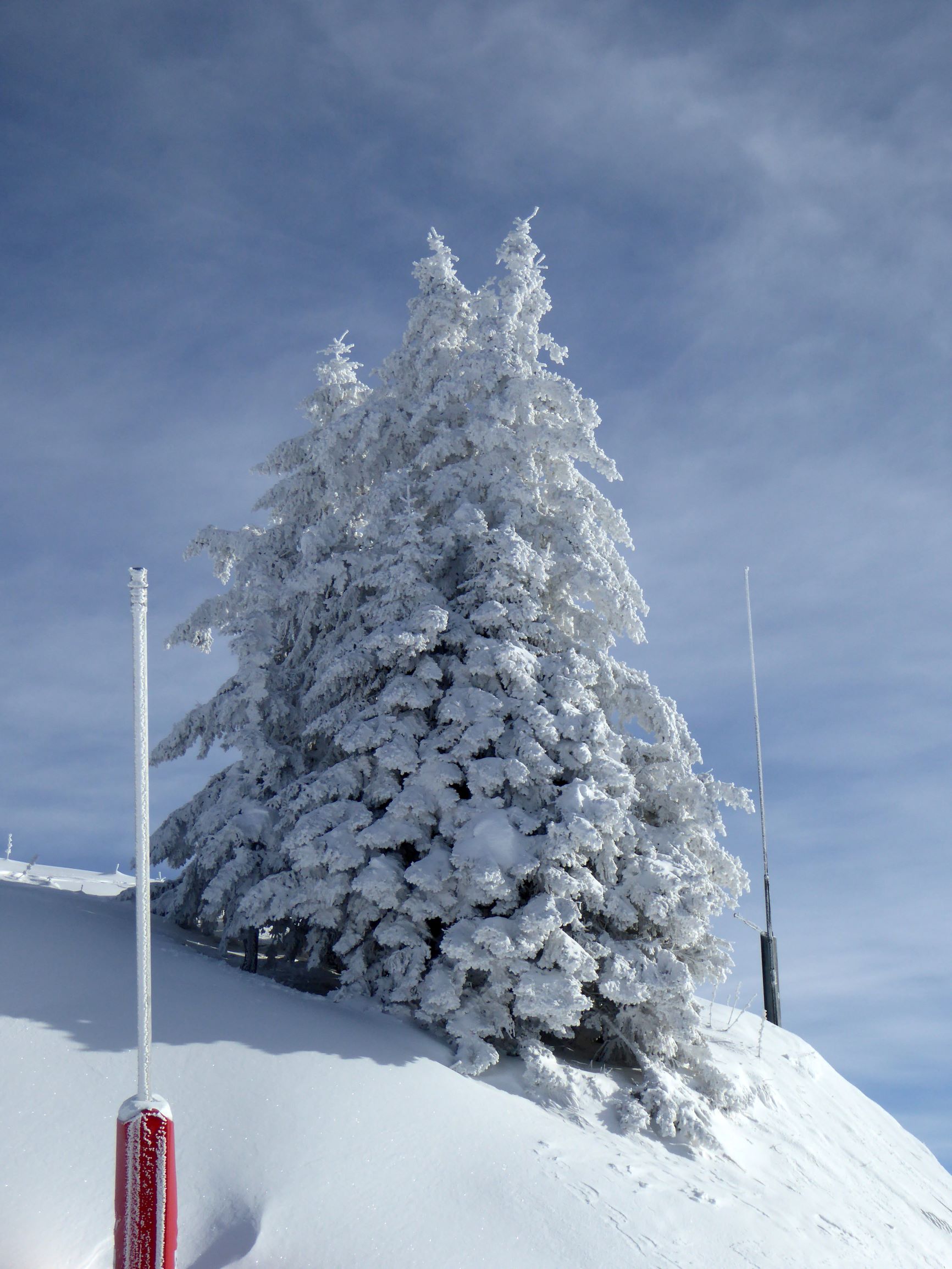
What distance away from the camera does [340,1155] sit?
28.0 feet

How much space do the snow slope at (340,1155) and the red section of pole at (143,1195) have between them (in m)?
1.98

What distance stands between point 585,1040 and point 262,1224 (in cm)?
708

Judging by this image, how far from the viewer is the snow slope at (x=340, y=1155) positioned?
757cm

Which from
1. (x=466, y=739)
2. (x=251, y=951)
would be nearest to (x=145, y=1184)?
(x=466, y=739)

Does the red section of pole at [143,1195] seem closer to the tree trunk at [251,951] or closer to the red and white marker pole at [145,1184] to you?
the red and white marker pole at [145,1184]

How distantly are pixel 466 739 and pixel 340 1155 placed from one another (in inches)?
216

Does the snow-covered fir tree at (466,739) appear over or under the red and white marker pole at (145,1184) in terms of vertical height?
over

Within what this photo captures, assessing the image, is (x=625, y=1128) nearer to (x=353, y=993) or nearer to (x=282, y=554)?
(x=353, y=993)

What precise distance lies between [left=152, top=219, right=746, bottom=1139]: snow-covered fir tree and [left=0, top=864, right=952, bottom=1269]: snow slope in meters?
0.91

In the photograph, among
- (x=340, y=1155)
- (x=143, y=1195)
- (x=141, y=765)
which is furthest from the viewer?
(x=340, y=1155)

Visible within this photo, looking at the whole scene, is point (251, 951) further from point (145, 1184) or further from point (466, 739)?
point (145, 1184)

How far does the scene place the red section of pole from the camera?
5.49m

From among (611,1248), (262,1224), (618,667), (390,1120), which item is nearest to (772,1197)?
(611,1248)

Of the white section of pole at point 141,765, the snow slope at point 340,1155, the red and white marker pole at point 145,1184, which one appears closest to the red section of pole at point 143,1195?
the red and white marker pole at point 145,1184
